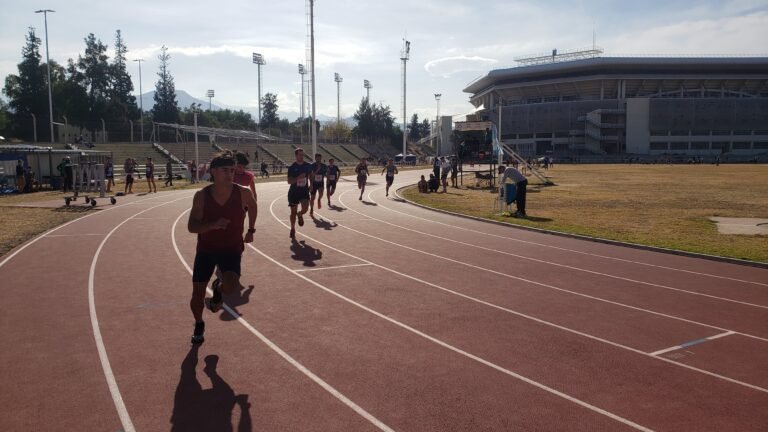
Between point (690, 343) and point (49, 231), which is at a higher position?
point (49, 231)

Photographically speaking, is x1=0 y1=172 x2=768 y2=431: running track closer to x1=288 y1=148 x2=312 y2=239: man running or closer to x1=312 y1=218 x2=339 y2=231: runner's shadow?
x1=288 y1=148 x2=312 y2=239: man running

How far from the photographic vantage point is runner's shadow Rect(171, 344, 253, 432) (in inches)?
166

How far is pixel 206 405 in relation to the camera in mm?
4543

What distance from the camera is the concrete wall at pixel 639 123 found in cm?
9825

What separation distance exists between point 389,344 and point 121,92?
81.3m

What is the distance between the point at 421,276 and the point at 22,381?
238 inches

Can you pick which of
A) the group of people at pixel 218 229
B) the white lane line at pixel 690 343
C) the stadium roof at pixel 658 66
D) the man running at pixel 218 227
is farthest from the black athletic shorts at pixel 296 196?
the stadium roof at pixel 658 66

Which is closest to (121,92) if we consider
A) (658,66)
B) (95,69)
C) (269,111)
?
(95,69)

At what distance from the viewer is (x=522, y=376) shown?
5203 millimetres

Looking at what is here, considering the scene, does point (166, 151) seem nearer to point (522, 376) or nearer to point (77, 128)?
point (77, 128)

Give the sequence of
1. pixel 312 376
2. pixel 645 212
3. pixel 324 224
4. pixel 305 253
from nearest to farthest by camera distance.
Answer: pixel 312 376 → pixel 305 253 → pixel 324 224 → pixel 645 212

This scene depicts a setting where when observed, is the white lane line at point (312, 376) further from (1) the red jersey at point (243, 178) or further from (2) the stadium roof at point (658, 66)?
(2) the stadium roof at point (658, 66)

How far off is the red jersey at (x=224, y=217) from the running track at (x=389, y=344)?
1.14m

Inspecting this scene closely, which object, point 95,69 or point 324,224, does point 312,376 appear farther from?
point 95,69
